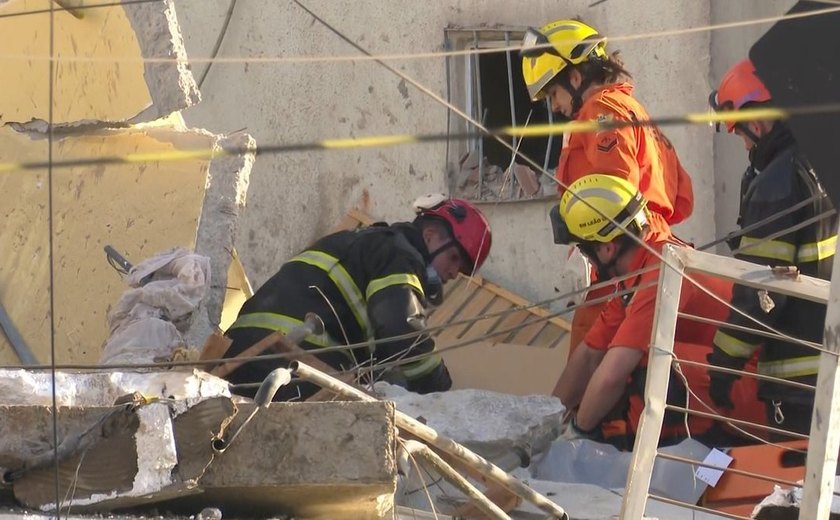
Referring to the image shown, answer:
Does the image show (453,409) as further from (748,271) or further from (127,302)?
(748,271)

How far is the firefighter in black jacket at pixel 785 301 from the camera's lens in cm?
507

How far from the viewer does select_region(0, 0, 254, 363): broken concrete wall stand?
621 cm

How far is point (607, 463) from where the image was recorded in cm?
514

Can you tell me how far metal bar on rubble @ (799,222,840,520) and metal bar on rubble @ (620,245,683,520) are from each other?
37 cm

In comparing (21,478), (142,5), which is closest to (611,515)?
(21,478)

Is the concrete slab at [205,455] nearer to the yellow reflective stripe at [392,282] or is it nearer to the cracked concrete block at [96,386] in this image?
the cracked concrete block at [96,386]

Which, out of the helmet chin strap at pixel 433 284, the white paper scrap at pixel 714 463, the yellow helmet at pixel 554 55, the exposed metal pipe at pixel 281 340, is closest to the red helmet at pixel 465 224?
the helmet chin strap at pixel 433 284

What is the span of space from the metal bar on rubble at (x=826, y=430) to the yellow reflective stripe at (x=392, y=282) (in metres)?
2.39

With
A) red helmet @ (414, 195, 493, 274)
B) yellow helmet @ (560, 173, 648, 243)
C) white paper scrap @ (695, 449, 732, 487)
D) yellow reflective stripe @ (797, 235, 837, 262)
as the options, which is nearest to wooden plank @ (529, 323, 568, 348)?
red helmet @ (414, 195, 493, 274)

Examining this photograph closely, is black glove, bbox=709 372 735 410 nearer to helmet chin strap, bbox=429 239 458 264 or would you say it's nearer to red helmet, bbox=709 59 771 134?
red helmet, bbox=709 59 771 134

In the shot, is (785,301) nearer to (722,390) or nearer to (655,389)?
(722,390)

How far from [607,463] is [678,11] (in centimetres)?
446

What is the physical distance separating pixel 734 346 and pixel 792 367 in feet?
0.72

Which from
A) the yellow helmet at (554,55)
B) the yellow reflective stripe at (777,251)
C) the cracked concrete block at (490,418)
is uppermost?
the yellow helmet at (554,55)
